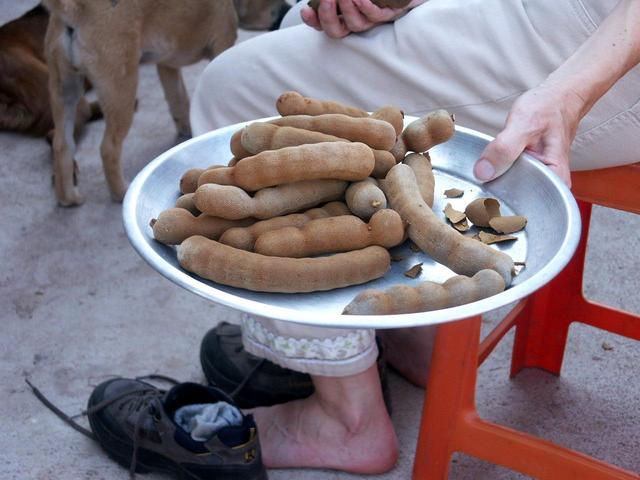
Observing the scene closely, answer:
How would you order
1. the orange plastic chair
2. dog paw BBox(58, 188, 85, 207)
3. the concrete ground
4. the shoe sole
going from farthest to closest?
1. dog paw BBox(58, 188, 85, 207)
2. the concrete ground
3. the shoe sole
4. the orange plastic chair

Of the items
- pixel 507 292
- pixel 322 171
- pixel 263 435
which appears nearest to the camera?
pixel 507 292

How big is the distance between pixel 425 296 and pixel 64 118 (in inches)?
68.3

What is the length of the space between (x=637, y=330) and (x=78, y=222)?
1.45 metres

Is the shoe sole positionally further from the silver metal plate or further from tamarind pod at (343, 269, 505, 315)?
tamarind pod at (343, 269, 505, 315)

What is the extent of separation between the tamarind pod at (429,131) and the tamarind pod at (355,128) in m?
0.04

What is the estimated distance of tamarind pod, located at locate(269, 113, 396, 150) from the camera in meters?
0.92

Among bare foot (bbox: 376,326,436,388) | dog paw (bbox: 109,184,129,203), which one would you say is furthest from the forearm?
dog paw (bbox: 109,184,129,203)

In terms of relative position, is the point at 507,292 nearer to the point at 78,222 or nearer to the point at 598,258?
the point at 598,258

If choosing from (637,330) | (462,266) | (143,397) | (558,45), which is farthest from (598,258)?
(462,266)

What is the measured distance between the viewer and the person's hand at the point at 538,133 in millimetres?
993

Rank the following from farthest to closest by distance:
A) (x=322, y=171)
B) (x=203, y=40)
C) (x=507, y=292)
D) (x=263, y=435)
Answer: (x=203, y=40) → (x=263, y=435) → (x=322, y=171) → (x=507, y=292)

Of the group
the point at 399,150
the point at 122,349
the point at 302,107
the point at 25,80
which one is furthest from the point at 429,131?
the point at 25,80

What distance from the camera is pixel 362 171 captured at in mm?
880

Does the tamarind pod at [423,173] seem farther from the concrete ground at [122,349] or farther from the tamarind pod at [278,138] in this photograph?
the concrete ground at [122,349]
